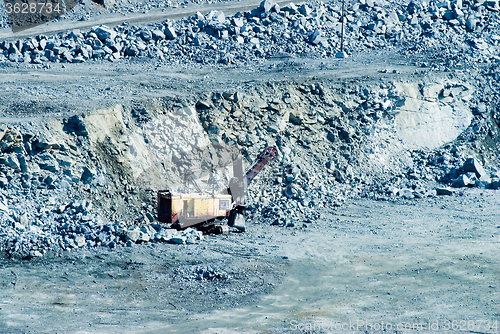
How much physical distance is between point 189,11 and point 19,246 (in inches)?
638

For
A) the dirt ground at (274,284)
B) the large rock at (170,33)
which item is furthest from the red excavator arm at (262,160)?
the large rock at (170,33)

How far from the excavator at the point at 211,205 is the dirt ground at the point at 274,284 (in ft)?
2.34

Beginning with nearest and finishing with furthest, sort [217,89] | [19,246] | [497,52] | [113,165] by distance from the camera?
[19,246]
[113,165]
[217,89]
[497,52]

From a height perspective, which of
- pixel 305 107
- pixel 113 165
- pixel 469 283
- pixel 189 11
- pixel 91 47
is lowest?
pixel 469 283

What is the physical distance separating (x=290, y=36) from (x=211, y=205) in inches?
424

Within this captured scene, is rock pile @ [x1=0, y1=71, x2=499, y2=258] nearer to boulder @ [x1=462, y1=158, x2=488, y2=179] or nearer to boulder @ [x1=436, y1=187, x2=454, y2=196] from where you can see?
boulder @ [x1=462, y1=158, x2=488, y2=179]

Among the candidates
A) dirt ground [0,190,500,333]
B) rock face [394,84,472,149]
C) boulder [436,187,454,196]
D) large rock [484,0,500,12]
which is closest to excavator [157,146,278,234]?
dirt ground [0,190,500,333]

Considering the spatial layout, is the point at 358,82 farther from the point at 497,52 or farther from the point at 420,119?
the point at 497,52

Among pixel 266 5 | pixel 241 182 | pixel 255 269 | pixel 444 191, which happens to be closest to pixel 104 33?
pixel 266 5

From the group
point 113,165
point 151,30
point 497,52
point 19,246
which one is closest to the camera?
point 19,246

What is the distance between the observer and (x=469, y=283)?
593 inches

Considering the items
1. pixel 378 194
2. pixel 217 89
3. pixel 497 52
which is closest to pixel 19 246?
pixel 217 89

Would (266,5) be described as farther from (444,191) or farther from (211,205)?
(211,205)

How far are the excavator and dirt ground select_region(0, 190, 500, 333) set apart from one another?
0.71 m
